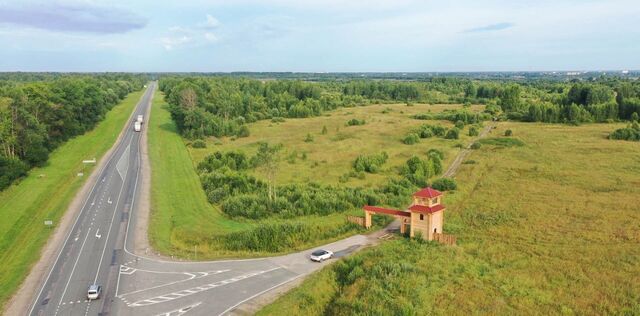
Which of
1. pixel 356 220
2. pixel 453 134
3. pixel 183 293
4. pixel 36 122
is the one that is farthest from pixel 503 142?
pixel 36 122

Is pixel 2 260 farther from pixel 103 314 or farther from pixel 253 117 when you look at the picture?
pixel 253 117

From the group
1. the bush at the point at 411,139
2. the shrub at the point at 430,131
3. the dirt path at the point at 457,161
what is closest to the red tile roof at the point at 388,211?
the dirt path at the point at 457,161

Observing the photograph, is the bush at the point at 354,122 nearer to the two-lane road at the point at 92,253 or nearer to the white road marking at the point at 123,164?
the white road marking at the point at 123,164

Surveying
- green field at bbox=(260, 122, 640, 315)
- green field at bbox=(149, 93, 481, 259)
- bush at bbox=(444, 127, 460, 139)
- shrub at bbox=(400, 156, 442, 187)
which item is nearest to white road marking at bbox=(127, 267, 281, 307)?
green field at bbox=(149, 93, 481, 259)

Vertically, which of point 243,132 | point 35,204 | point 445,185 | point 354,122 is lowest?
point 35,204

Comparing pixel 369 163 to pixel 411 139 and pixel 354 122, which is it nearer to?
pixel 411 139

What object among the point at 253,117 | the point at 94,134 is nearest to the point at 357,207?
the point at 94,134

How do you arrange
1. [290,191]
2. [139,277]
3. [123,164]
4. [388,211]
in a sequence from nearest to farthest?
[139,277] < [388,211] < [290,191] < [123,164]
